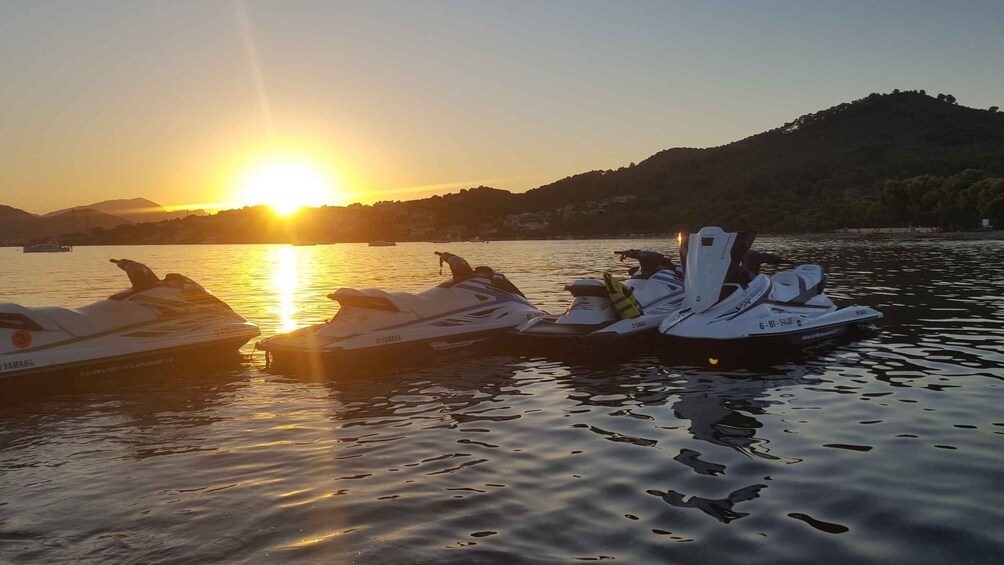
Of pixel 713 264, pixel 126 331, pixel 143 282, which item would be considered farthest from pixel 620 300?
pixel 126 331

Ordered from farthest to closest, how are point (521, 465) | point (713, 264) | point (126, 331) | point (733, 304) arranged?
point (713, 264), point (733, 304), point (126, 331), point (521, 465)

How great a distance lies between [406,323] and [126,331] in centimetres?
484

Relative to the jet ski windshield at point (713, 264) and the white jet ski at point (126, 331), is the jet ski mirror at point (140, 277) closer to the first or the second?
the white jet ski at point (126, 331)

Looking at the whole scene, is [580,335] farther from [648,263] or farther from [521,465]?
[521,465]

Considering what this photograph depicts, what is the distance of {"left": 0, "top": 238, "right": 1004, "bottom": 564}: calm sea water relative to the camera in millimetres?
5559

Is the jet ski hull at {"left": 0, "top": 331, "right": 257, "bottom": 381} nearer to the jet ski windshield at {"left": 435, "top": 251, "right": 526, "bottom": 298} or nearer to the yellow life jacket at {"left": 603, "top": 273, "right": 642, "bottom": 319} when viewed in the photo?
the jet ski windshield at {"left": 435, "top": 251, "right": 526, "bottom": 298}

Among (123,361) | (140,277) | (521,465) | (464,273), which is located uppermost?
(140,277)

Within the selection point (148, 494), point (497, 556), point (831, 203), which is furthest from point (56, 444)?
point (831, 203)

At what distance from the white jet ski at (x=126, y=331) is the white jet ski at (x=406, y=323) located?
1035 millimetres

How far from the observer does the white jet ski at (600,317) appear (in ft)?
47.3

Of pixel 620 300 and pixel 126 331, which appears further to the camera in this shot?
pixel 620 300

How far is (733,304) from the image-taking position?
1379cm

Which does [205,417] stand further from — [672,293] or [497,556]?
[672,293]

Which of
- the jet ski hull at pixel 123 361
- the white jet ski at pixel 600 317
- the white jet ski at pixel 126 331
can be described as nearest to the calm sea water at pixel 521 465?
the jet ski hull at pixel 123 361
